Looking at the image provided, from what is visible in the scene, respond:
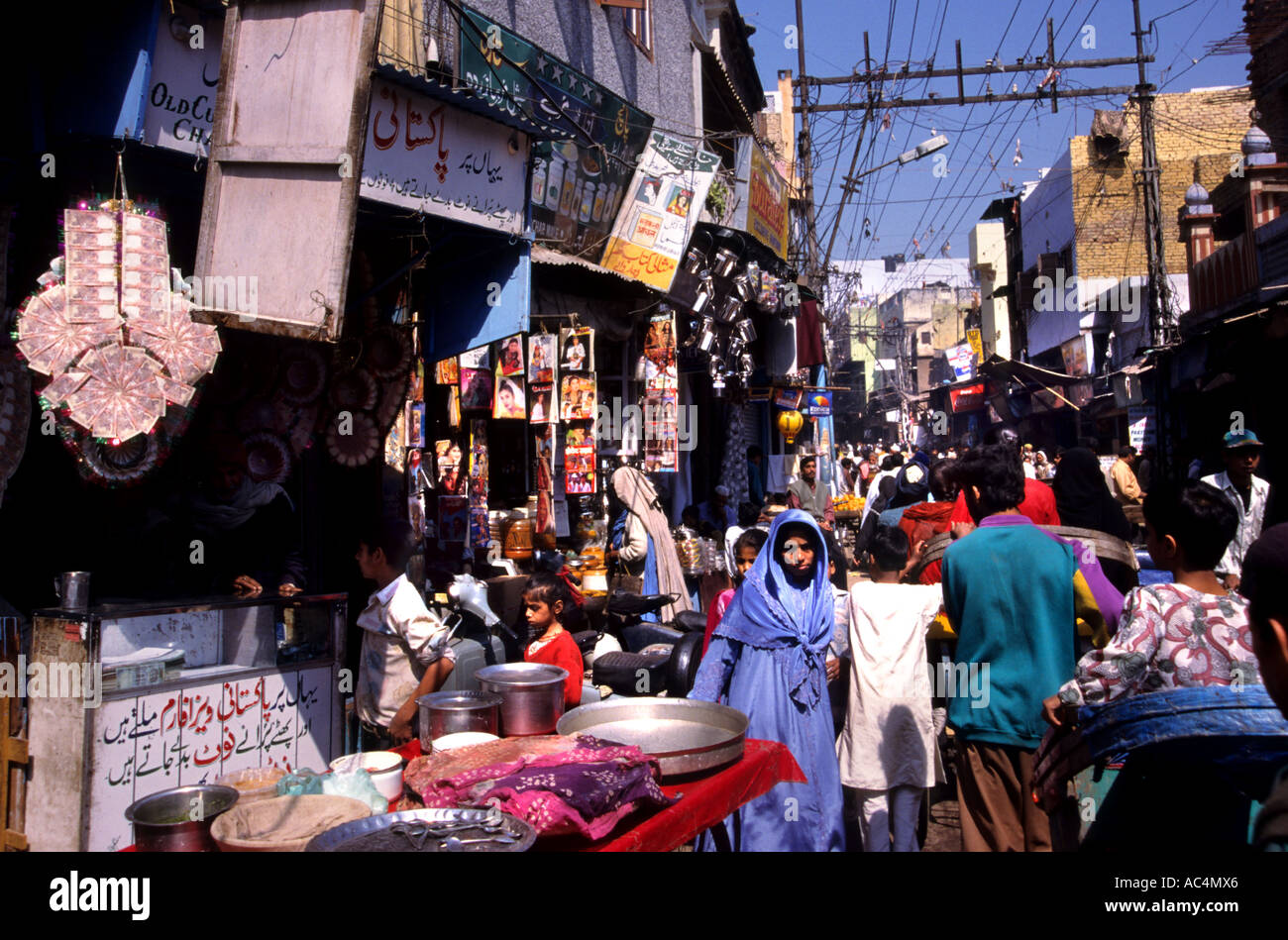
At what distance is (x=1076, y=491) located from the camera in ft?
18.4

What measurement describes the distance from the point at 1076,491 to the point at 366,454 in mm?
4667

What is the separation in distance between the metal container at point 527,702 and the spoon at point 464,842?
118 centimetres

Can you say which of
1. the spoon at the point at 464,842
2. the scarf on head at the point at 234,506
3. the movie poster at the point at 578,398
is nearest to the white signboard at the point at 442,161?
the scarf on head at the point at 234,506

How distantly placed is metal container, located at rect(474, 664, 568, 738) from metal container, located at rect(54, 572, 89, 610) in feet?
6.28

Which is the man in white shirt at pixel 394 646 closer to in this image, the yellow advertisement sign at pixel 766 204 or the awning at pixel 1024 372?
the yellow advertisement sign at pixel 766 204

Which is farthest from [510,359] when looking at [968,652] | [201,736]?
[968,652]

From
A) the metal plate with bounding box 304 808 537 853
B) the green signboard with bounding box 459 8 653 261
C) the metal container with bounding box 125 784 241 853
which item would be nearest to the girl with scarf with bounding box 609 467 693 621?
the green signboard with bounding box 459 8 653 261

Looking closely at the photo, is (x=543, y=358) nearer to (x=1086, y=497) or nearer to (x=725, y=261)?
(x=725, y=261)

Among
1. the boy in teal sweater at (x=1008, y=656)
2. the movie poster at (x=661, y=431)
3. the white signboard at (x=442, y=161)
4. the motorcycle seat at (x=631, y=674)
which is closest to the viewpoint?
the boy in teal sweater at (x=1008, y=656)

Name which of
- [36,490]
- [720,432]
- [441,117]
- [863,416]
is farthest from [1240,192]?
[863,416]

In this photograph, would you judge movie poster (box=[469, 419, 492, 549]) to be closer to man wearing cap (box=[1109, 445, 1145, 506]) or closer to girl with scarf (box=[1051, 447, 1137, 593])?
girl with scarf (box=[1051, 447, 1137, 593])

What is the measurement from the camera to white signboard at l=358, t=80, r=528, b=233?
15.9 ft

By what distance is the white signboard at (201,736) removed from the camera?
368cm
